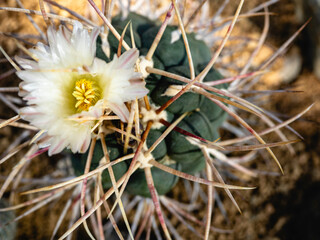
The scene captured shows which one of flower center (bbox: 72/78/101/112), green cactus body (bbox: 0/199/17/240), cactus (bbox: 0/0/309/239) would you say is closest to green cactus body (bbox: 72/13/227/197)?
cactus (bbox: 0/0/309/239)

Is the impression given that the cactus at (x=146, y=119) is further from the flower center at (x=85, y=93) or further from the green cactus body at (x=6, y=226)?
the green cactus body at (x=6, y=226)

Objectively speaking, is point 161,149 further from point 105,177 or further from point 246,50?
point 246,50

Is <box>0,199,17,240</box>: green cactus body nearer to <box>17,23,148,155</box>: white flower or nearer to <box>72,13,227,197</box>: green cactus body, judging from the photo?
<box>72,13,227,197</box>: green cactus body

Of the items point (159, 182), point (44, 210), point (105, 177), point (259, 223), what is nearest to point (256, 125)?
point (259, 223)

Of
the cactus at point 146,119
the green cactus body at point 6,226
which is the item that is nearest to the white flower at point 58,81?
the cactus at point 146,119

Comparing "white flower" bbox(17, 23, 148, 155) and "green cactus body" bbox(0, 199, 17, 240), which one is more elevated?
"white flower" bbox(17, 23, 148, 155)

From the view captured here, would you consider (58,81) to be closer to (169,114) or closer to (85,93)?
(85,93)

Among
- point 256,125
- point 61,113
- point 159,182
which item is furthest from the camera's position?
point 256,125
